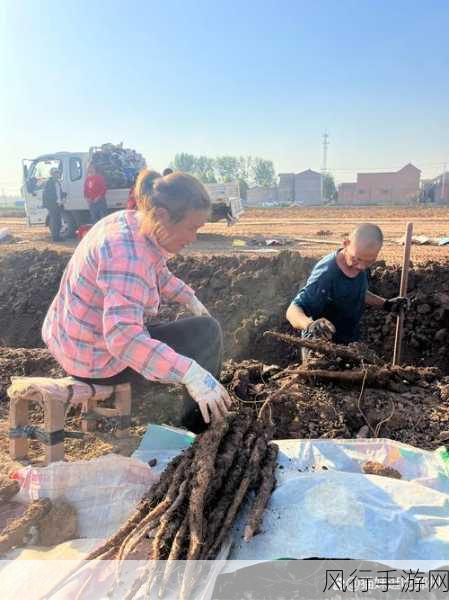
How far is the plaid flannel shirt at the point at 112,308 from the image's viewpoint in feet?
6.46

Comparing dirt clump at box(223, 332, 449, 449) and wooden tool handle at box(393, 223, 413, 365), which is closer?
dirt clump at box(223, 332, 449, 449)

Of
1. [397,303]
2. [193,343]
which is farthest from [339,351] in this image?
[193,343]

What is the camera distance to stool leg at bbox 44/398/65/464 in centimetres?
234

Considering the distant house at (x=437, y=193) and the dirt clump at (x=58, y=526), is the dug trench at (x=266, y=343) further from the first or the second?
the distant house at (x=437, y=193)

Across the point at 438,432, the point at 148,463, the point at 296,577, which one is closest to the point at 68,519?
the point at 148,463

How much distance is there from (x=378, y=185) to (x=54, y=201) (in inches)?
1889

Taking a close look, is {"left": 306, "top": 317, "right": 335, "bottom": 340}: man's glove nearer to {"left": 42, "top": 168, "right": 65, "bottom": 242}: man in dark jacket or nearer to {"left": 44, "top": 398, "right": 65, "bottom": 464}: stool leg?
{"left": 44, "top": 398, "right": 65, "bottom": 464}: stool leg

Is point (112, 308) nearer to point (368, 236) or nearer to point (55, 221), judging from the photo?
point (368, 236)

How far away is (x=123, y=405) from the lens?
2.69 metres

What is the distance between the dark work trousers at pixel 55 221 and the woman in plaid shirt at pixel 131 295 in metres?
9.35

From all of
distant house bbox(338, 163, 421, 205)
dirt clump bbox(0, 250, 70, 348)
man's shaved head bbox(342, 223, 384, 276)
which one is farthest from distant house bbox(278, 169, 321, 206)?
man's shaved head bbox(342, 223, 384, 276)

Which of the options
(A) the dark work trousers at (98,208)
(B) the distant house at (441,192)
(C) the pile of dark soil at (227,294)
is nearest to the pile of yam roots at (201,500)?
(C) the pile of dark soil at (227,294)

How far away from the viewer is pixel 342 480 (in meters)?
1.96

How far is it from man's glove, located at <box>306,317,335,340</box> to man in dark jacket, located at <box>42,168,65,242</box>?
9.19 meters
